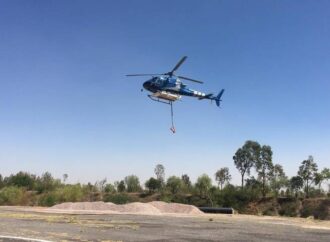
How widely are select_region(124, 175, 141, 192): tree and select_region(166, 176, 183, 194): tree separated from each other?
318 inches

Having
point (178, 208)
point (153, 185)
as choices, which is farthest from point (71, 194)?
point (153, 185)

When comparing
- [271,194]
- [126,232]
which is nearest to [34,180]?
[271,194]

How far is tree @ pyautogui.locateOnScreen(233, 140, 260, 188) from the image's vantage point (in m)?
88.7

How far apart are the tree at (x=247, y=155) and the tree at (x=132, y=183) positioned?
29.5 m

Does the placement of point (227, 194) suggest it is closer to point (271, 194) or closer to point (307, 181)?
point (271, 194)

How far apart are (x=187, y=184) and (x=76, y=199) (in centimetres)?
4248

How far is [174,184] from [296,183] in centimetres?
2885

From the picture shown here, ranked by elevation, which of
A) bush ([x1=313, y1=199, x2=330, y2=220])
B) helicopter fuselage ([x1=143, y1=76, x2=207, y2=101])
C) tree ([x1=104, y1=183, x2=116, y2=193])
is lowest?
bush ([x1=313, y1=199, x2=330, y2=220])

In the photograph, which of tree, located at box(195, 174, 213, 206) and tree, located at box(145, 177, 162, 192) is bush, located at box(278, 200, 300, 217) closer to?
tree, located at box(195, 174, 213, 206)

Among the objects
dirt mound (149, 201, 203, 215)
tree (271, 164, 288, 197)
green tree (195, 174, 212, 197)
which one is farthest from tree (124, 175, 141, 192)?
dirt mound (149, 201, 203, 215)

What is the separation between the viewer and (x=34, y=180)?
10106 centimetres

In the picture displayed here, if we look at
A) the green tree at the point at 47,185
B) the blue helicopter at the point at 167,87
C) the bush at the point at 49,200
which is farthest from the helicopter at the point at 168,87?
the green tree at the point at 47,185

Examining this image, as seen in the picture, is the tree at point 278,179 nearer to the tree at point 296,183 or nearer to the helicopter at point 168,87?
the tree at point 296,183

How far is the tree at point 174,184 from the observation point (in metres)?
102
